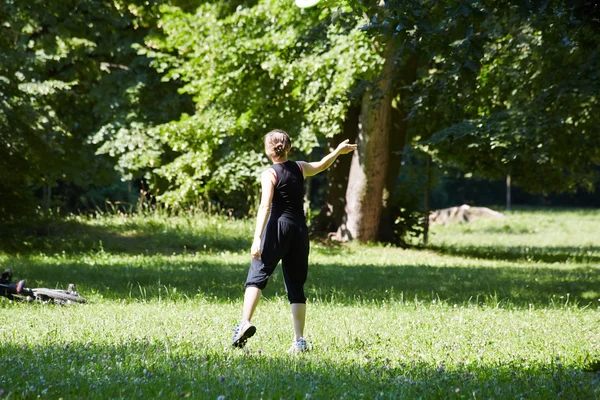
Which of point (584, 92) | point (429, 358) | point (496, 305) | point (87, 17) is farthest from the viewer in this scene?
point (87, 17)

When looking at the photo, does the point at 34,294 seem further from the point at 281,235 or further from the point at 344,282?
the point at 344,282

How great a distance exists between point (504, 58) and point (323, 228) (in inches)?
307

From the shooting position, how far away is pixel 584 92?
Answer: 13.8 metres

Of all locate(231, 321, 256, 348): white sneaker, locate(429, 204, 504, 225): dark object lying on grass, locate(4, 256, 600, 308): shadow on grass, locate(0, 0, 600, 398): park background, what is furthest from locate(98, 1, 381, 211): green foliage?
locate(429, 204, 504, 225): dark object lying on grass

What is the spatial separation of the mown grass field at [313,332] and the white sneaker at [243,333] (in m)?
0.10

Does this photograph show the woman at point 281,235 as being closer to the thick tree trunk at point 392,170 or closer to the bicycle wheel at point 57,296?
the bicycle wheel at point 57,296

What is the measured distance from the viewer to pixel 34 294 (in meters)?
9.82

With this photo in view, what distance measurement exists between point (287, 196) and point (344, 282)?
664 centimetres

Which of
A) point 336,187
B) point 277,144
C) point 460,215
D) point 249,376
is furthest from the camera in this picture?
point 460,215

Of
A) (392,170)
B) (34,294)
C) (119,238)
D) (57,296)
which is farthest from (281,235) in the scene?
(392,170)

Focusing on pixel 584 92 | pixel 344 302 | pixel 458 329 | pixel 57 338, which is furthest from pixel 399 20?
pixel 584 92

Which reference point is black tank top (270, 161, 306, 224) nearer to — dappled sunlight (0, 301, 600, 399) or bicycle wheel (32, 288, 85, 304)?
dappled sunlight (0, 301, 600, 399)

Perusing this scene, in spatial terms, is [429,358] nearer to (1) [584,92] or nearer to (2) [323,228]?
(1) [584,92]

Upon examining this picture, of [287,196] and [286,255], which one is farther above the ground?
[287,196]
